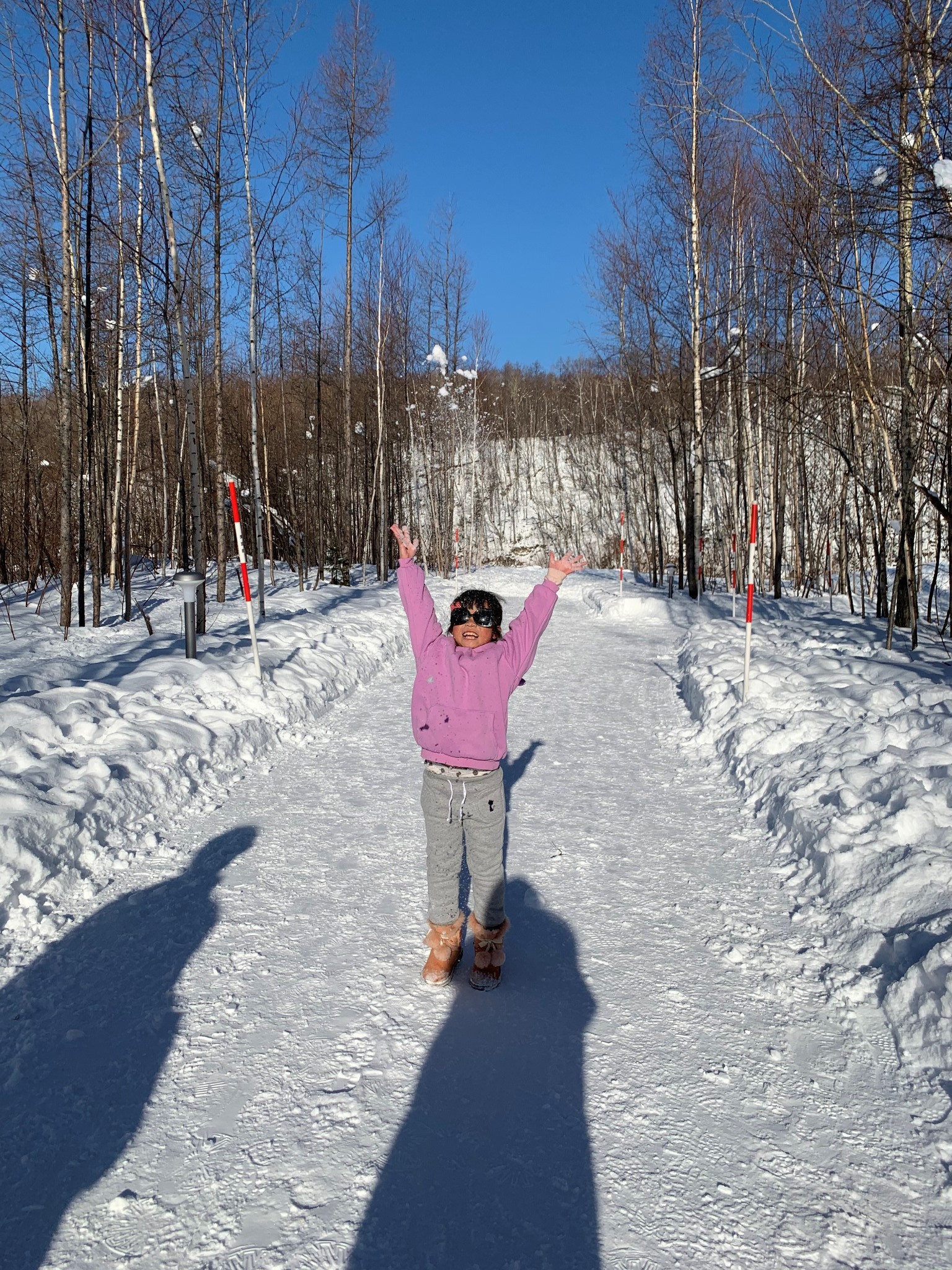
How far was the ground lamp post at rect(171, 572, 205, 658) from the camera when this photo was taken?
8.29 meters

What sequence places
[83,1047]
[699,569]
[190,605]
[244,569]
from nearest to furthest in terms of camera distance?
1. [83,1047]
2. [244,569]
3. [190,605]
4. [699,569]

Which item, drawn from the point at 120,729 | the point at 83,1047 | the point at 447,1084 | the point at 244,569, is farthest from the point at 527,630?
the point at 244,569

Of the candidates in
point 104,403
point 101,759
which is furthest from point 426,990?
point 104,403

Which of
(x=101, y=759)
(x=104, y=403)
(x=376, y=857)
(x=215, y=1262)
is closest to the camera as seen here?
(x=215, y=1262)

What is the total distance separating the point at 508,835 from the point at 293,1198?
2.91 meters

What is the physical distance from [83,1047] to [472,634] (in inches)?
87.2

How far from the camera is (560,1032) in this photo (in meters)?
2.97

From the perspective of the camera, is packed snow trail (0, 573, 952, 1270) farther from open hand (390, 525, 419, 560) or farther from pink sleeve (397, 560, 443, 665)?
open hand (390, 525, 419, 560)

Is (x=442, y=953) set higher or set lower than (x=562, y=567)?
lower

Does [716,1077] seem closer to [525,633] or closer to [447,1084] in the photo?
[447,1084]

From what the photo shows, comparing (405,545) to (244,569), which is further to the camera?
(244,569)

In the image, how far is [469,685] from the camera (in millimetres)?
3223

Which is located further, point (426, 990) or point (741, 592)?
point (741, 592)

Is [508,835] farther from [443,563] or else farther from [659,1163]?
[443,563]
